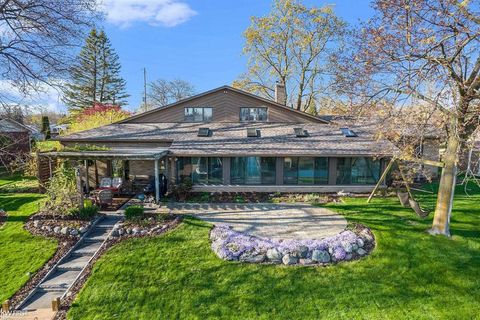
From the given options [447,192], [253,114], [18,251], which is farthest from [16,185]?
[447,192]

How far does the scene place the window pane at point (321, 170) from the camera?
1485 centimetres

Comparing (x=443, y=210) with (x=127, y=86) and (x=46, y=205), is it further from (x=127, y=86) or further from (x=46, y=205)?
(x=127, y=86)

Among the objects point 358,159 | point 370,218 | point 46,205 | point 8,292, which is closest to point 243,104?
point 358,159

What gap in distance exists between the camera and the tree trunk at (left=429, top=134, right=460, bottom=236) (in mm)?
9250

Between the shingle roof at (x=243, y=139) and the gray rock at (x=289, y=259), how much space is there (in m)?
6.65

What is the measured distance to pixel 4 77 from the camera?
9.81 m

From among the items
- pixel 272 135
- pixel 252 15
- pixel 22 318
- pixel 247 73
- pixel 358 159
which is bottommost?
pixel 22 318

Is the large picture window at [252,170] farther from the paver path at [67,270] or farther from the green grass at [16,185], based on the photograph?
the green grass at [16,185]

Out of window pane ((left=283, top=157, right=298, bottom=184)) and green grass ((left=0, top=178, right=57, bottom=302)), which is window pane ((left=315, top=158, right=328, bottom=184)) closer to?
window pane ((left=283, top=157, right=298, bottom=184))

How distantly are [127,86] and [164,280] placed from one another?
1518 inches

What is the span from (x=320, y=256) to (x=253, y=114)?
1165cm

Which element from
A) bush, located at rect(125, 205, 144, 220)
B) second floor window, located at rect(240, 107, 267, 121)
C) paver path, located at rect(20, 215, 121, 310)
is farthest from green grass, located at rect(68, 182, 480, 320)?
second floor window, located at rect(240, 107, 267, 121)

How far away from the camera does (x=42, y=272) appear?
800cm

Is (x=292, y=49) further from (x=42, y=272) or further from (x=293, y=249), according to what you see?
(x=42, y=272)
